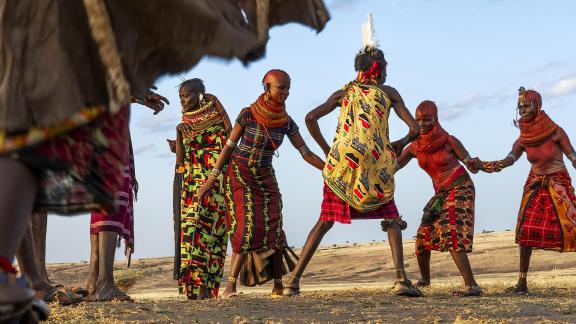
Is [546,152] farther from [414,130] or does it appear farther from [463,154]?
[414,130]

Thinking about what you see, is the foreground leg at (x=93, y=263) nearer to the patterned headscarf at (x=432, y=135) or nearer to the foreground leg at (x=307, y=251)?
the foreground leg at (x=307, y=251)

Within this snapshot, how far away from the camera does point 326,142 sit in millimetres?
9031

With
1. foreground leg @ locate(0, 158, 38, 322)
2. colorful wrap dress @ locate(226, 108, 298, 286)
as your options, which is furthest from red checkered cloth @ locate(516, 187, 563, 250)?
foreground leg @ locate(0, 158, 38, 322)

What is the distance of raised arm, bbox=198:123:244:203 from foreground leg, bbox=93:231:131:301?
194cm

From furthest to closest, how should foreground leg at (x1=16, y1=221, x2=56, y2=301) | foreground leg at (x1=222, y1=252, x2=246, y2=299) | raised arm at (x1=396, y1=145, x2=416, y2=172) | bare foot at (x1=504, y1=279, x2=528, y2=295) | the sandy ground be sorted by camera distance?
raised arm at (x1=396, y1=145, x2=416, y2=172) < bare foot at (x1=504, y1=279, x2=528, y2=295) < foreground leg at (x1=222, y1=252, x2=246, y2=299) < the sandy ground < foreground leg at (x1=16, y1=221, x2=56, y2=301)

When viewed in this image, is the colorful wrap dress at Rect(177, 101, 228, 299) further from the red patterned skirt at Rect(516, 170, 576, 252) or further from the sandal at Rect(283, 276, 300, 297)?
the red patterned skirt at Rect(516, 170, 576, 252)

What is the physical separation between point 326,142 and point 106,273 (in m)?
2.89

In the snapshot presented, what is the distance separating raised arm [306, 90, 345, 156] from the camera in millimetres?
8906

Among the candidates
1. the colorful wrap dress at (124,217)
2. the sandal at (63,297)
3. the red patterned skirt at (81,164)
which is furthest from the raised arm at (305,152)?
the red patterned skirt at (81,164)

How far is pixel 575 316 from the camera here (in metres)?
6.71

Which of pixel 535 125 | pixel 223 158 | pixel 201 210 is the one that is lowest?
pixel 201 210

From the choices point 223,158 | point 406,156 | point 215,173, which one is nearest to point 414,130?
point 406,156

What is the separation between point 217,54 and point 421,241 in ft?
24.3

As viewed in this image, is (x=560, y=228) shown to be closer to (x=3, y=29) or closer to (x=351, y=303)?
(x=351, y=303)
